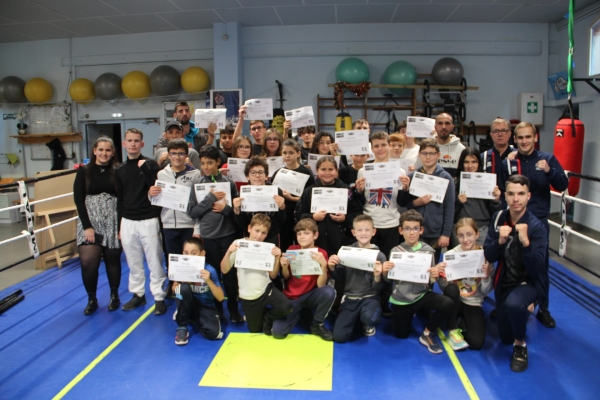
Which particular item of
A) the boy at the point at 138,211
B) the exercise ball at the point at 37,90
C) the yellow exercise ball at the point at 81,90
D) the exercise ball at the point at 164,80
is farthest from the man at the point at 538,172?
the exercise ball at the point at 37,90

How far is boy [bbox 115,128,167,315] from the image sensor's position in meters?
3.75

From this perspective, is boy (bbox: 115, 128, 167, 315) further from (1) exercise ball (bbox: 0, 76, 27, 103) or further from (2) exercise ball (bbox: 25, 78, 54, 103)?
(1) exercise ball (bbox: 0, 76, 27, 103)

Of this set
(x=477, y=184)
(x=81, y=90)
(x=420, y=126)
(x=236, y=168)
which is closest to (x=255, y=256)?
(x=236, y=168)

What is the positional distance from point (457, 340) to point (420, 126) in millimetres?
2144

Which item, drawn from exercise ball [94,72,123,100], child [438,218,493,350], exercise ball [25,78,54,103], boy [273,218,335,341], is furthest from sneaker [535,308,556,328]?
exercise ball [25,78,54,103]

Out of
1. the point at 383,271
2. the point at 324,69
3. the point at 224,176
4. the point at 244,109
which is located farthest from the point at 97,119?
the point at 383,271

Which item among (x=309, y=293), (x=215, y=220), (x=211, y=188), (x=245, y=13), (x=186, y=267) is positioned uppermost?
(x=245, y=13)

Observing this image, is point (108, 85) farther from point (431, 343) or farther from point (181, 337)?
point (431, 343)

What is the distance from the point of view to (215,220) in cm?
361

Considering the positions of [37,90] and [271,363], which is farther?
[37,90]

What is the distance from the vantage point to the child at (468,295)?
3154mm

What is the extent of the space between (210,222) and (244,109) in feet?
5.48

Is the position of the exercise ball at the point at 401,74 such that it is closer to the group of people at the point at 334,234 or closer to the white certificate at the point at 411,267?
the group of people at the point at 334,234

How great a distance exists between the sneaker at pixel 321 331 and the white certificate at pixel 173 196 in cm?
154
